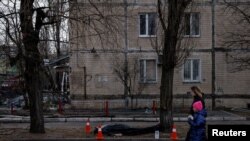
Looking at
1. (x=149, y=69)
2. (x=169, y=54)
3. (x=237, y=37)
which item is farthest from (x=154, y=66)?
(x=169, y=54)

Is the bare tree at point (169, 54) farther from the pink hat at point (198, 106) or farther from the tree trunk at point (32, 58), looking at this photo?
the pink hat at point (198, 106)

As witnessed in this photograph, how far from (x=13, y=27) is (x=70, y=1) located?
2.17 m

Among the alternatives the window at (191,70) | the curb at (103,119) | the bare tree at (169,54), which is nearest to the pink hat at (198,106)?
the bare tree at (169,54)

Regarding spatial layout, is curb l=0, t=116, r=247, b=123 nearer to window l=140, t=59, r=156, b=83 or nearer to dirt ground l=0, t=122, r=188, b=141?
dirt ground l=0, t=122, r=188, b=141

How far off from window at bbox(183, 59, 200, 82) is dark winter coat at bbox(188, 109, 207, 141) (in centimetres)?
2373

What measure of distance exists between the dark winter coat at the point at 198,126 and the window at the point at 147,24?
77.7ft

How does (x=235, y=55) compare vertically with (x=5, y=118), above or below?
above

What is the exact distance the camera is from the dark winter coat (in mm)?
12836

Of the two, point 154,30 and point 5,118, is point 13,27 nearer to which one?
point 5,118

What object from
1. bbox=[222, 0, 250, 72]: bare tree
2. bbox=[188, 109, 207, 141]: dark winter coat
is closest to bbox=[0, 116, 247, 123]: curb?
bbox=[222, 0, 250, 72]: bare tree

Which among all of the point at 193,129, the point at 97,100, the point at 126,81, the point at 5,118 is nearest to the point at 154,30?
Answer: the point at 126,81

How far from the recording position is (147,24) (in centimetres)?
3662

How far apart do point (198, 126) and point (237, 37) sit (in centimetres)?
2345

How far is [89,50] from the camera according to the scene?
119ft
